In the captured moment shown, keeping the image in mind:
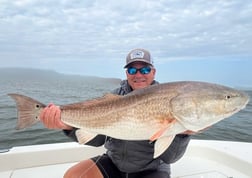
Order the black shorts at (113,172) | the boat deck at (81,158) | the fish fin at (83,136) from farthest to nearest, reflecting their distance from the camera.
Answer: the boat deck at (81,158) < the black shorts at (113,172) < the fish fin at (83,136)

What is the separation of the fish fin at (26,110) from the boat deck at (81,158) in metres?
1.68

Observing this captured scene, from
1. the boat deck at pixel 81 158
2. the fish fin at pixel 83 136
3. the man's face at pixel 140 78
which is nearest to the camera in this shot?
the fish fin at pixel 83 136

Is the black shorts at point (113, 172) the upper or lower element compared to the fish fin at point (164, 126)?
lower

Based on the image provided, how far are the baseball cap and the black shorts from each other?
125 centimetres

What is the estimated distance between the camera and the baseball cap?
3490mm

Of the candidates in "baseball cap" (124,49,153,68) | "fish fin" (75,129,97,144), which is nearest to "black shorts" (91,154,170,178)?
"fish fin" (75,129,97,144)

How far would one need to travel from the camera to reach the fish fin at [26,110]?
9.76 feet

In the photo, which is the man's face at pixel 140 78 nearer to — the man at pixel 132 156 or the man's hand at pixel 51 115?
the man at pixel 132 156

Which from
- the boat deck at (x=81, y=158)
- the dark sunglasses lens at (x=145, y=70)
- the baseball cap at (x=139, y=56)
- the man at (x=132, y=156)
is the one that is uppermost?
the baseball cap at (x=139, y=56)

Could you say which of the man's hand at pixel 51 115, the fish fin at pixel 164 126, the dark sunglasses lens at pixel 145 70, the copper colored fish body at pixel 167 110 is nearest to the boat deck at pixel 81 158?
the man's hand at pixel 51 115

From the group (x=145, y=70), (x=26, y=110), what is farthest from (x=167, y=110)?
(x=26, y=110)

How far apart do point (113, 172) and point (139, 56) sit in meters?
1.47

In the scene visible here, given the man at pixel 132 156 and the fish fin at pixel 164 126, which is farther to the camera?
the man at pixel 132 156

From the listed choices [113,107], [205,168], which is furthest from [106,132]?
[205,168]
